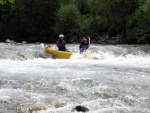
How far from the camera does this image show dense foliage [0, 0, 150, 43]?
28.8 meters

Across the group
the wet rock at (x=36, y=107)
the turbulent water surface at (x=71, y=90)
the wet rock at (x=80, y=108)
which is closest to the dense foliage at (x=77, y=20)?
the turbulent water surface at (x=71, y=90)

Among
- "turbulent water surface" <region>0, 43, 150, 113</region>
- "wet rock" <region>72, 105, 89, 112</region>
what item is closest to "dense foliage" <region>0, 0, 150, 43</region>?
"turbulent water surface" <region>0, 43, 150, 113</region>

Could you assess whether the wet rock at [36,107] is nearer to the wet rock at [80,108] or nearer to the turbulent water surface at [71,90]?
the turbulent water surface at [71,90]

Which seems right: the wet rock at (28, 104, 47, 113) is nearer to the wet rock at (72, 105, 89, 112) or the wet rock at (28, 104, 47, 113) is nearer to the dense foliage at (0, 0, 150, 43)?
the wet rock at (72, 105, 89, 112)

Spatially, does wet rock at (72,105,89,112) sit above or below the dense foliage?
below

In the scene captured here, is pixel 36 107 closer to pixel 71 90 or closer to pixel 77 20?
pixel 71 90

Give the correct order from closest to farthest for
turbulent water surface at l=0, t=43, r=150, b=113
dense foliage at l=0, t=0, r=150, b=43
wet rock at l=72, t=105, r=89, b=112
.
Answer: wet rock at l=72, t=105, r=89, b=112
turbulent water surface at l=0, t=43, r=150, b=113
dense foliage at l=0, t=0, r=150, b=43

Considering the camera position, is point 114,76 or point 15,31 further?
point 15,31

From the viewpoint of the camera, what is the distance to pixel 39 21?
36250 millimetres

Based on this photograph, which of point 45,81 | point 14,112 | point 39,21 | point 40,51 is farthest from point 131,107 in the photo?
point 39,21

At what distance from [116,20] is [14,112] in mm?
24306

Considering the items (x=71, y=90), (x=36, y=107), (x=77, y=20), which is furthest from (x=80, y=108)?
(x=77, y=20)

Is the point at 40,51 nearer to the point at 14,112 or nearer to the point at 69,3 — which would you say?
the point at 14,112

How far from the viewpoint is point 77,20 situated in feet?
104
